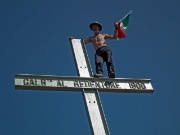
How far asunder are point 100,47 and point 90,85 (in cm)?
146

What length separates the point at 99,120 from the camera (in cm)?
538

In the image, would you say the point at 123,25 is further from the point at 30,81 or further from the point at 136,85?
the point at 30,81

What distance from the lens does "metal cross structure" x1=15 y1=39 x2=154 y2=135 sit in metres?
5.39

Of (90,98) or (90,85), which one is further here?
(90,85)

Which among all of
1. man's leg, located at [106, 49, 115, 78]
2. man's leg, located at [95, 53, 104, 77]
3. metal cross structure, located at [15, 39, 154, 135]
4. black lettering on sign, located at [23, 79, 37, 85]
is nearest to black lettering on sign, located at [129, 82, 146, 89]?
metal cross structure, located at [15, 39, 154, 135]

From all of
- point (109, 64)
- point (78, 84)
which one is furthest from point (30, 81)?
point (109, 64)

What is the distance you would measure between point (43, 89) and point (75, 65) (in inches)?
34.4

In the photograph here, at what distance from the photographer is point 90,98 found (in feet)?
18.7

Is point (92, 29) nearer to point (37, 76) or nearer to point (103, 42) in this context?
point (103, 42)

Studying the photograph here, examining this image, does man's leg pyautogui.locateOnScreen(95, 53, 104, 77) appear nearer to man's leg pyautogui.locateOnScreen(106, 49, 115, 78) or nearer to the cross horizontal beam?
man's leg pyautogui.locateOnScreen(106, 49, 115, 78)

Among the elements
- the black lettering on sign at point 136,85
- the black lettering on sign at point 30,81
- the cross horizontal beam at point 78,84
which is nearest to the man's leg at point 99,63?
the cross horizontal beam at point 78,84

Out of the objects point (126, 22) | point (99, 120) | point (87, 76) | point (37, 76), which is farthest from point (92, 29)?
point (99, 120)

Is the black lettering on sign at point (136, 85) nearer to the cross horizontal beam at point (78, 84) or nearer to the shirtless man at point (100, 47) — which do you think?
the cross horizontal beam at point (78, 84)

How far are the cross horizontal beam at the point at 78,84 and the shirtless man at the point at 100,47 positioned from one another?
→ 0.50m
